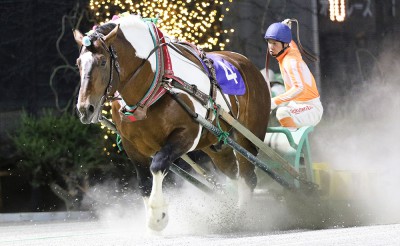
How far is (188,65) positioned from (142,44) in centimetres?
64

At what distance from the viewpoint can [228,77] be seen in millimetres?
12102

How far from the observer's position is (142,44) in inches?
436

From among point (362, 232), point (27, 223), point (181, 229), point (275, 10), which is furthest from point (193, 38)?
point (362, 232)

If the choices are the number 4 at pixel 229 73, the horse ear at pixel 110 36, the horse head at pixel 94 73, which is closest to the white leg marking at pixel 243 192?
the number 4 at pixel 229 73

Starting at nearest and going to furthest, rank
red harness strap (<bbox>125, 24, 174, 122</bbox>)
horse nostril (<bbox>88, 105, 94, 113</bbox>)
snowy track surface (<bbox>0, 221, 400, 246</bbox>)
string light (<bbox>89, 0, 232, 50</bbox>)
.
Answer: snowy track surface (<bbox>0, 221, 400, 246</bbox>) < horse nostril (<bbox>88, 105, 94, 113</bbox>) < red harness strap (<bbox>125, 24, 174, 122</bbox>) < string light (<bbox>89, 0, 232, 50</bbox>)

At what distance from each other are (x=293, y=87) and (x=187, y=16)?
12.4ft

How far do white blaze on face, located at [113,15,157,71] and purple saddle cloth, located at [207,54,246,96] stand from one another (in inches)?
42.5

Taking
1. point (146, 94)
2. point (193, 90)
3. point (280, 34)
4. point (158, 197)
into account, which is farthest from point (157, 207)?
point (280, 34)

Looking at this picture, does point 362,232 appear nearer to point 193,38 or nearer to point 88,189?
point 193,38

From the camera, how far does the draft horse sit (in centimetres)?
1056

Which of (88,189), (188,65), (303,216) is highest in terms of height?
(188,65)

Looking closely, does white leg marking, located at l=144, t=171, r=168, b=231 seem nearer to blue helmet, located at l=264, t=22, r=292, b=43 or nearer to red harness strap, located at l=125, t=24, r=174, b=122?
red harness strap, located at l=125, t=24, r=174, b=122

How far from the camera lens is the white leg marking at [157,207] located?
1075 cm

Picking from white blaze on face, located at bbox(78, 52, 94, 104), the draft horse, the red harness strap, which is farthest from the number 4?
white blaze on face, located at bbox(78, 52, 94, 104)
